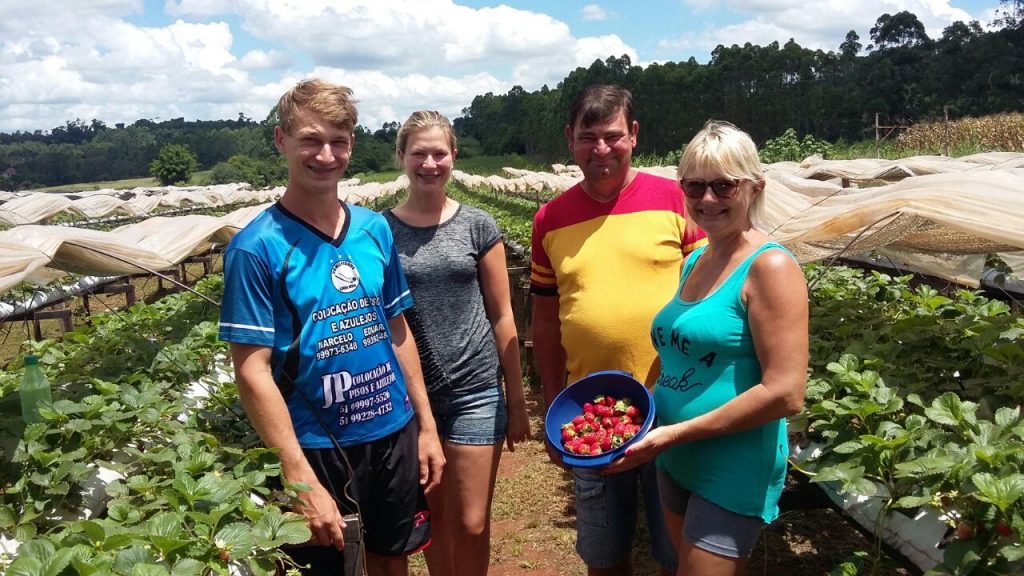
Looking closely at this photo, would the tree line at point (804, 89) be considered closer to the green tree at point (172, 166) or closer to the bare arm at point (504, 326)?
the green tree at point (172, 166)

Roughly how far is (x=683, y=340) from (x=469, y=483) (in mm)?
1086

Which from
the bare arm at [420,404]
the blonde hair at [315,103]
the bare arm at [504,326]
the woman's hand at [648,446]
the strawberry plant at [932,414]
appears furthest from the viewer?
the bare arm at [504,326]

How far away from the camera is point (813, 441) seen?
2.81 meters

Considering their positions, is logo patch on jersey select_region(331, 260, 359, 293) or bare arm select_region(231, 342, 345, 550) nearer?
bare arm select_region(231, 342, 345, 550)

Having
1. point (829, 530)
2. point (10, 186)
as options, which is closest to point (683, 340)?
point (829, 530)

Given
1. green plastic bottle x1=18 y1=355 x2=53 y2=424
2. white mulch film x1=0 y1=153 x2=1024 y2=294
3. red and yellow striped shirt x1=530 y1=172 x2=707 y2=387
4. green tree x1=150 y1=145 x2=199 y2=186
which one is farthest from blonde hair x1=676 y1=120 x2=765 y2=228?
green tree x1=150 y1=145 x2=199 y2=186

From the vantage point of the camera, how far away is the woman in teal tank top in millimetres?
1734

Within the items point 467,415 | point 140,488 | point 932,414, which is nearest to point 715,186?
point 932,414

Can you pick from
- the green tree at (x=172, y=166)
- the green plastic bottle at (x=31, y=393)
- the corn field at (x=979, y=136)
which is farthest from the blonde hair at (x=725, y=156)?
the green tree at (x=172, y=166)

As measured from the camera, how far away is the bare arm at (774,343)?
5.63 feet

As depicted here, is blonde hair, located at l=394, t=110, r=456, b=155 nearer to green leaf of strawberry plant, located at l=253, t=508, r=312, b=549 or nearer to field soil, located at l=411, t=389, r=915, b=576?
green leaf of strawberry plant, located at l=253, t=508, r=312, b=549

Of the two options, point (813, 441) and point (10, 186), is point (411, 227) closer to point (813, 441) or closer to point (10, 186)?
point (813, 441)

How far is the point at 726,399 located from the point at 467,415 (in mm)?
1059

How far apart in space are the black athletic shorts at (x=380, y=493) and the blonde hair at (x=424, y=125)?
0.96 metres
